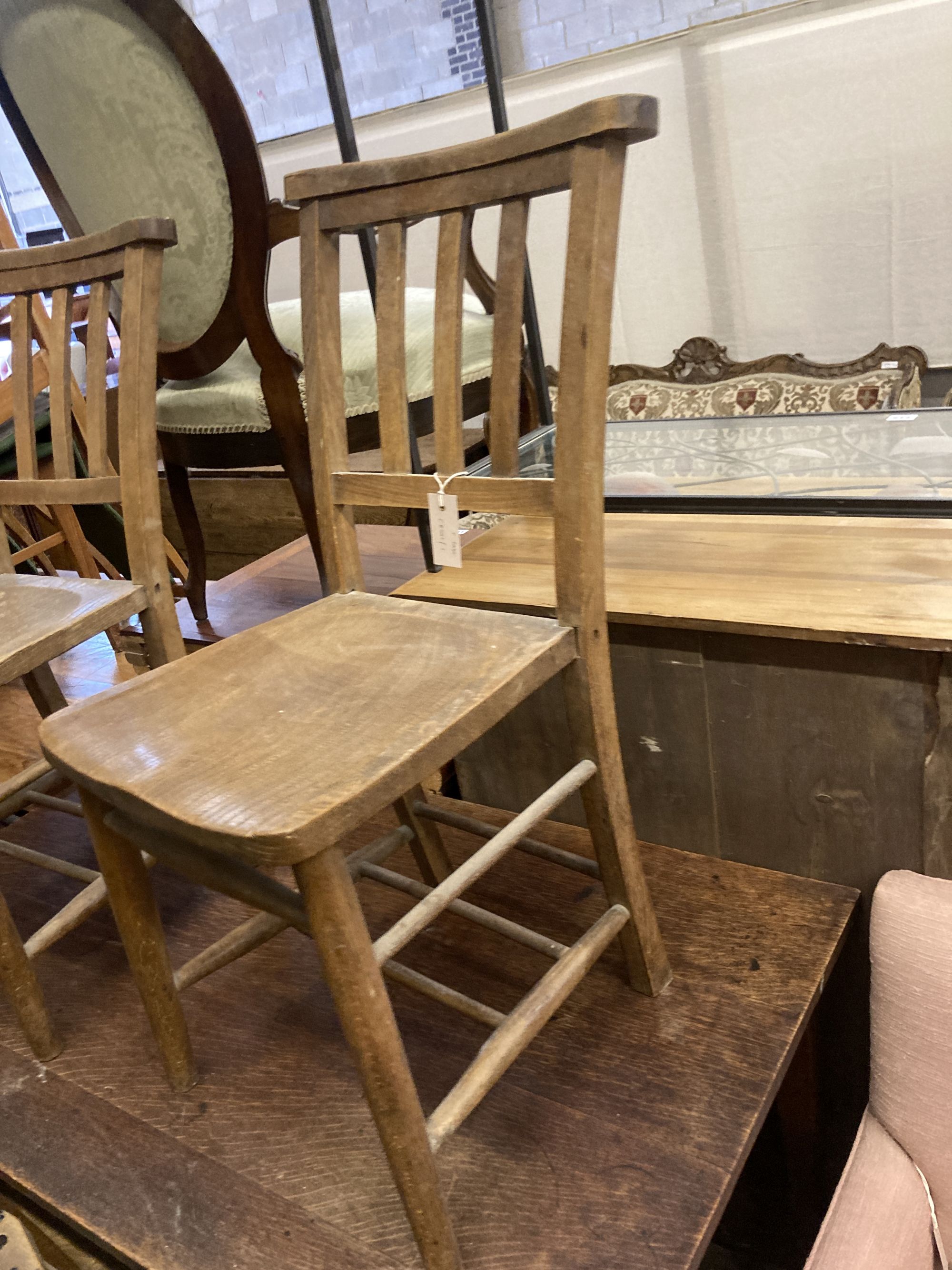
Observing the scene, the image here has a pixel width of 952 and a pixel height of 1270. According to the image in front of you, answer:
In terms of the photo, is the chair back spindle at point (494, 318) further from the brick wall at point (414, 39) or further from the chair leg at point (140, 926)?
the brick wall at point (414, 39)

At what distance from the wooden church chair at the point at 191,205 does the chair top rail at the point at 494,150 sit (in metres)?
0.37

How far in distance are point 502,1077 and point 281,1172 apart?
222mm

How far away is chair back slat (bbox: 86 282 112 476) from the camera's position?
3.49 feet

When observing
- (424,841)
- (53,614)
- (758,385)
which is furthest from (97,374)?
(758,385)

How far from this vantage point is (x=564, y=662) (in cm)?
80

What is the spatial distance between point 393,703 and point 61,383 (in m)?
0.72

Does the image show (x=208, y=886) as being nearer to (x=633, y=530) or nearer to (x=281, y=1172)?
(x=281, y=1172)

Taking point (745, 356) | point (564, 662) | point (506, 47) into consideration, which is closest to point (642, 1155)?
point (564, 662)

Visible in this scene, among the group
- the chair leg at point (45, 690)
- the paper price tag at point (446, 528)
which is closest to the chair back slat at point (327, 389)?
the paper price tag at point (446, 528)

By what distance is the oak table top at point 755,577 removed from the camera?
0.90 meters

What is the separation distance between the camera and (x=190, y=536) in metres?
1.80

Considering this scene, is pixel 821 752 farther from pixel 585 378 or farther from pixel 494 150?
pixel 494 150

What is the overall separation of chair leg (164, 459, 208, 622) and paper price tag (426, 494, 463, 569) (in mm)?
938

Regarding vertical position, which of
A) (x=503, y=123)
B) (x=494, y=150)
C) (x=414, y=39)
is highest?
(x=414, y=39)
